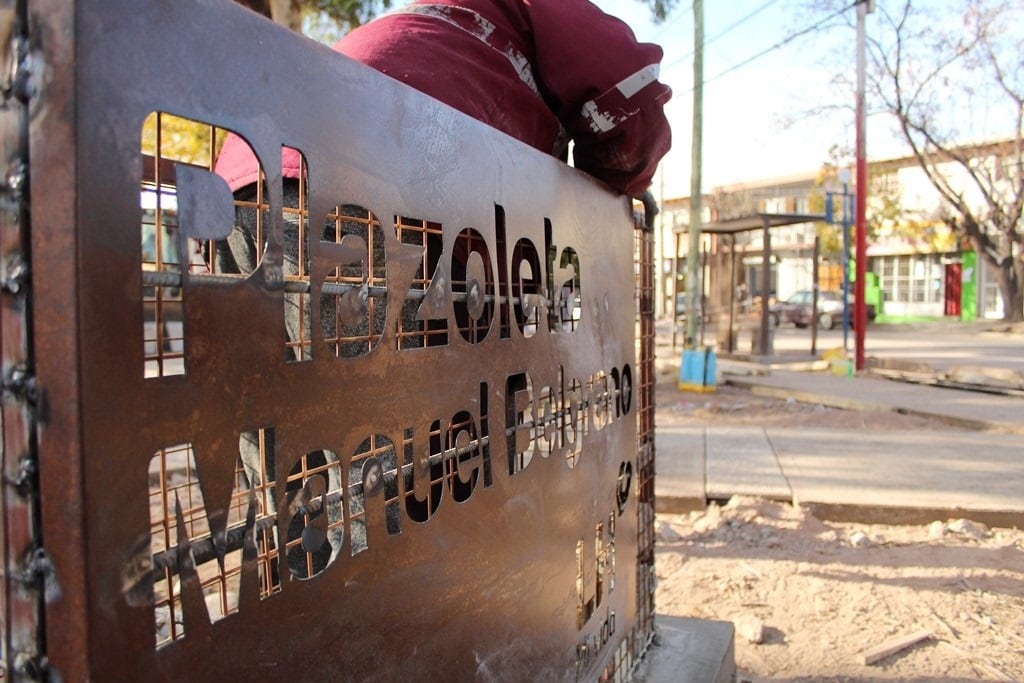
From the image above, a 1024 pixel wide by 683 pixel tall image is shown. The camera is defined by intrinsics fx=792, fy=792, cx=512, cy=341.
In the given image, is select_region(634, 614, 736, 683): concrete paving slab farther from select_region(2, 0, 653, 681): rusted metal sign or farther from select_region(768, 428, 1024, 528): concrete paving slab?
select_region(768, 428, 1024, 528): concrete paving slab

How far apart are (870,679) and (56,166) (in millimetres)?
2838

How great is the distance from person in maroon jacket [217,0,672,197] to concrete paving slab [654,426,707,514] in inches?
77.8

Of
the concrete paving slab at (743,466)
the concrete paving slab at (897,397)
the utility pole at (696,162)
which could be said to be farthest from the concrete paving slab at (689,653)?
the utility pole at (696,162)

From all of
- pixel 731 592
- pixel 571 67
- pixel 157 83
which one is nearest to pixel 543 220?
pixel 571 67

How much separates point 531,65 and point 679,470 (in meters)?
3.89

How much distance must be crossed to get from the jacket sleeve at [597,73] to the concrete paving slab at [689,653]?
4.85 feet

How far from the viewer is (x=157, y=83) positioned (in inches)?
28.4

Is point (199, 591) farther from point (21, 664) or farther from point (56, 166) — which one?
point (56, 166)

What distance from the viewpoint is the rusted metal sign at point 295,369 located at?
0.66 metres

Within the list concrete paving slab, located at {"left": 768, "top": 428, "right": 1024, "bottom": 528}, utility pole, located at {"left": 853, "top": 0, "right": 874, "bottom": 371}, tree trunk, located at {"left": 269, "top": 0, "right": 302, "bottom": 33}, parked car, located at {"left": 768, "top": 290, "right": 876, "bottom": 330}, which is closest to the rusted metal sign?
concrete paving slab, located at {"left": 768, "top": 428, "right": 1024, "bottom": 528}

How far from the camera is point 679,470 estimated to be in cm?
514

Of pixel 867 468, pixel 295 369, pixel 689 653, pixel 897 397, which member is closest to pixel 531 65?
pixel 295 369

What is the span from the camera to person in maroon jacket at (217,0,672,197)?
1.49 metres

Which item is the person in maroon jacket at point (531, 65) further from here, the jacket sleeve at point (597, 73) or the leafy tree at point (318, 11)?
the leafy tree at point (318, 11)
